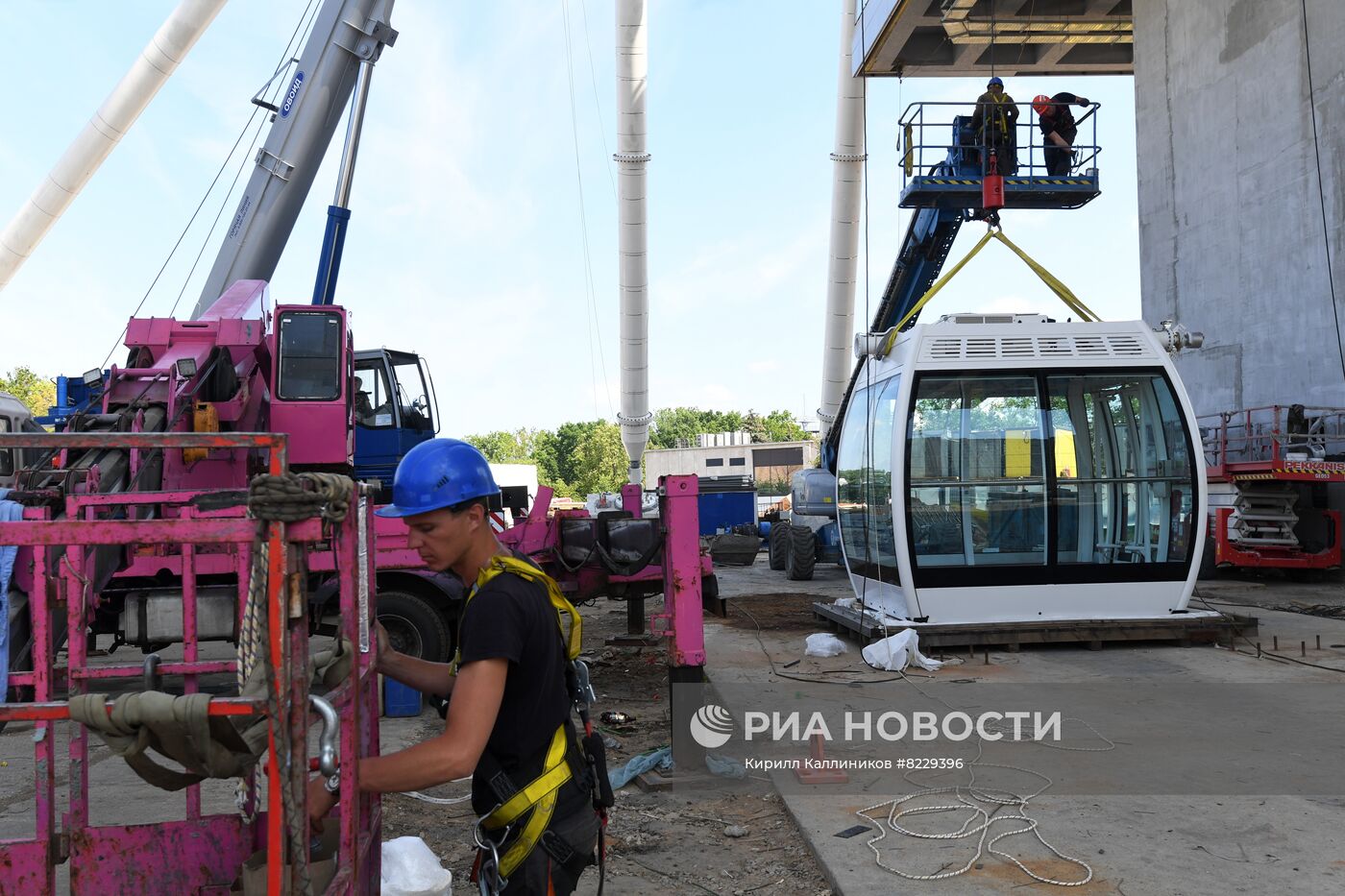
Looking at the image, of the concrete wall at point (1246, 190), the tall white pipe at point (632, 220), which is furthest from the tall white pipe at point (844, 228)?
the concrete wall at point (1246, 190)

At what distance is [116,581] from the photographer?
27.5 feet

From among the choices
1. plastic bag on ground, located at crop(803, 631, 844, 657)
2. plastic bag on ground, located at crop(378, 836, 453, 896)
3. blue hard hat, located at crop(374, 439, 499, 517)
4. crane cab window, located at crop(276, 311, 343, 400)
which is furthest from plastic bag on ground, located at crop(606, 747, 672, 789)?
crane cab window, located at crop(276, 311, 343, 400)

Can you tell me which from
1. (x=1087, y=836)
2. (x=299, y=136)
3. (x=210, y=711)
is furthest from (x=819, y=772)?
(x=299, y=136)

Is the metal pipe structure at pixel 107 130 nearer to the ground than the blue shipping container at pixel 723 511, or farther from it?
farther from it

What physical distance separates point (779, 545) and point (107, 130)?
→ 22.3m

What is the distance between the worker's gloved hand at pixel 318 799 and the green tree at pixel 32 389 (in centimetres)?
4907

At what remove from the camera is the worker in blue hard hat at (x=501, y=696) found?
2.44 m

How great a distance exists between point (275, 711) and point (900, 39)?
26466 mm

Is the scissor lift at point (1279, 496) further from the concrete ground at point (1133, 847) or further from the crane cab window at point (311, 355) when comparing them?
the crane cab window at point (311, 355)

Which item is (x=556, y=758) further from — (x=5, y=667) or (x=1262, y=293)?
(x=1262, y=293)

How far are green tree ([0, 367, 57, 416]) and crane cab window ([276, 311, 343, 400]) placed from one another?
40818 millimetres

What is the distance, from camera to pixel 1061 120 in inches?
683

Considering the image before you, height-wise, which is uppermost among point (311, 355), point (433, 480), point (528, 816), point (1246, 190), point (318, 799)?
point (1246, 190)

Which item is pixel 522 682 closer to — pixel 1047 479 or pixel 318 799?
pixel 318 799
